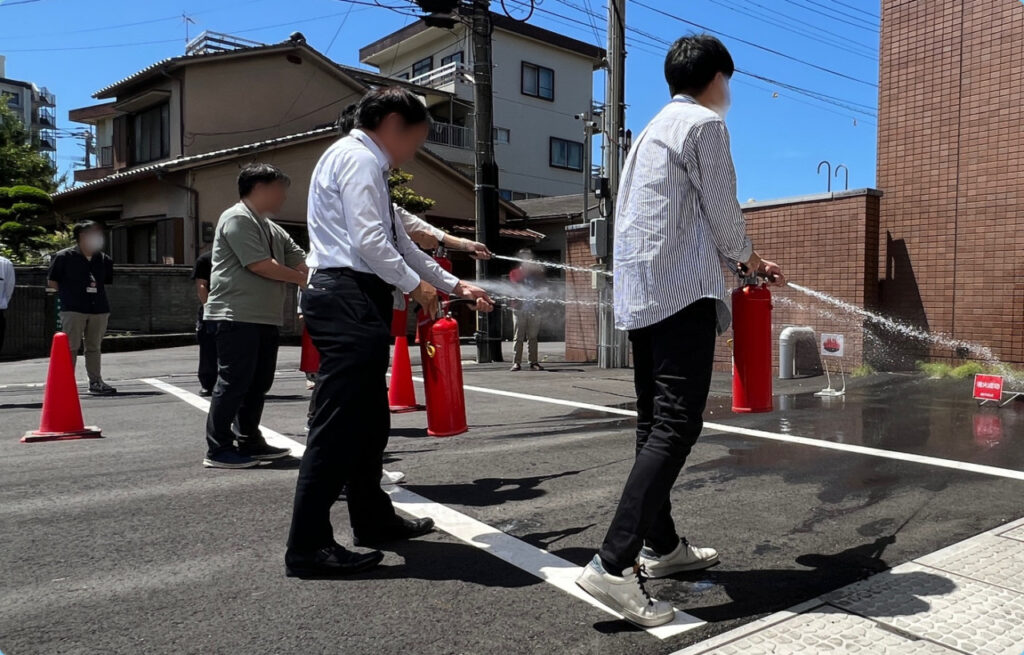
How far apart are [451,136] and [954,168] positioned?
933 inches

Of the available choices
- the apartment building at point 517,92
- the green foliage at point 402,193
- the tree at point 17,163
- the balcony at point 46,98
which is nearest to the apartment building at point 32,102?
the balcony at point 46,98

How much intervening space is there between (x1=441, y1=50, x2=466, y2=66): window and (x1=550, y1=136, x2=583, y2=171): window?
5.50m

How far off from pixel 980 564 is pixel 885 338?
288 inches

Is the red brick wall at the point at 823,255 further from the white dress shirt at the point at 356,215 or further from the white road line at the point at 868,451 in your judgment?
the white dress shirt at the point at 356,215

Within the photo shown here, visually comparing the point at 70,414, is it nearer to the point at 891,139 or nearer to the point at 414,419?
the point at 414,419

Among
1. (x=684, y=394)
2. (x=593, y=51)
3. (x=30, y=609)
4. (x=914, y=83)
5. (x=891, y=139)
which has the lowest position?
(x=30, y=609)

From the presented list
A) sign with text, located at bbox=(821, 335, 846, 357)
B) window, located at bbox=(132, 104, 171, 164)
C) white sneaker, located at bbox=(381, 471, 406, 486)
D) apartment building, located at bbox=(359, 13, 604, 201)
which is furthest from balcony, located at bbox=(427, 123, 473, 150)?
white sneaker, located at bbox=(381, 471, 406, 486)

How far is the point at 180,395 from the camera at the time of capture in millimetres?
8727

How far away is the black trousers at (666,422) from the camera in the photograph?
2.47m

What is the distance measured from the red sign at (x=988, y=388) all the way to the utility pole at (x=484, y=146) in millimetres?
7629

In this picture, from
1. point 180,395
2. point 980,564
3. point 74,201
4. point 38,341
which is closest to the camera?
point 980,564

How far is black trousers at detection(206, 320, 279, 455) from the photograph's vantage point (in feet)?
14.6

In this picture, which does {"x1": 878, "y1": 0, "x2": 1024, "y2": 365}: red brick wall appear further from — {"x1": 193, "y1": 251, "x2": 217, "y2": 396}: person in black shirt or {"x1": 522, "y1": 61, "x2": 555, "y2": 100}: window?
{"x1": 522, "y1": 61, "x2": 555, "y2": 100}: window

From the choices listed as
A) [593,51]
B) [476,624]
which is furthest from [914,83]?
[593,51]
